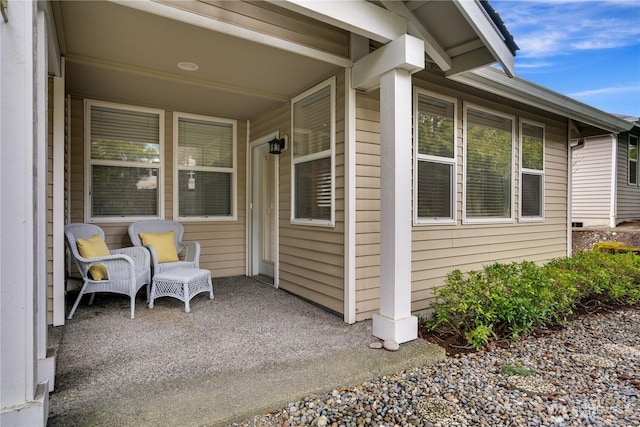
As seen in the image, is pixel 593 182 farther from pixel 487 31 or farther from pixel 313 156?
pixel 313 156

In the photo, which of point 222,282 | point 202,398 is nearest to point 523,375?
point 202,398

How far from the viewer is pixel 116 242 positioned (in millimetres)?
4613

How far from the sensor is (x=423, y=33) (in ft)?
10.4

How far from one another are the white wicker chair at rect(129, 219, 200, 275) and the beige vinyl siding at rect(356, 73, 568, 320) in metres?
2.17

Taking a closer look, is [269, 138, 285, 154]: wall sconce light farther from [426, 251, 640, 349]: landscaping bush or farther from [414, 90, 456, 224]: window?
[426, 251, 640, 349]: landscaping bush

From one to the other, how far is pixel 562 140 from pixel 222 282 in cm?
604

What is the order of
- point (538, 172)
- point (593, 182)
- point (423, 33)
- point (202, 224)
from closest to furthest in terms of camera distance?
1. point (423, 33)
2. point (202, 224)
3. point (538, 172)
4. point (593, 182)

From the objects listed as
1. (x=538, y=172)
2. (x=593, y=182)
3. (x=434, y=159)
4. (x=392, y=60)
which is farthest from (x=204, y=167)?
(x=593, y=182)

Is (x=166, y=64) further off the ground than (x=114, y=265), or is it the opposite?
(x=166, y=64)

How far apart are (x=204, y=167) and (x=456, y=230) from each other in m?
3.60

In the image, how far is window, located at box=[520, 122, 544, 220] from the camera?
5371 mm

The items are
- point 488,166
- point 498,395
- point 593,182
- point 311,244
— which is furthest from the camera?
point 593,182

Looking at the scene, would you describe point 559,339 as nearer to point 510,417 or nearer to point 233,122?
point 510,417

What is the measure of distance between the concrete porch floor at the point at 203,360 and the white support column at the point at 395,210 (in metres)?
0.21
